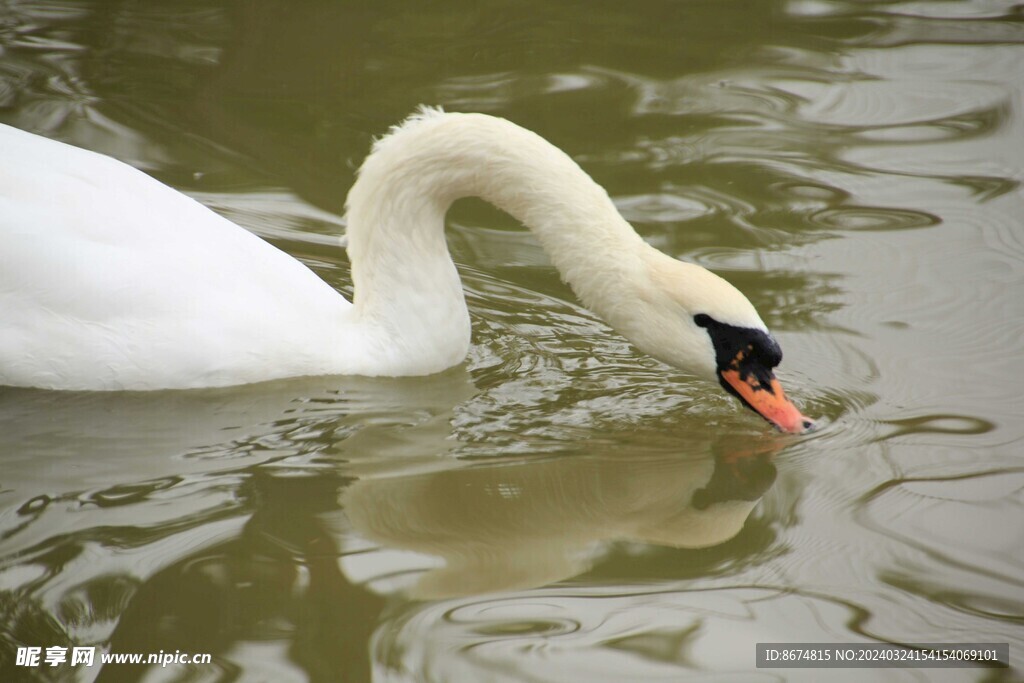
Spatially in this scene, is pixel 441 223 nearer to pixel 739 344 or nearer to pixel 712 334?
pixel 712 334

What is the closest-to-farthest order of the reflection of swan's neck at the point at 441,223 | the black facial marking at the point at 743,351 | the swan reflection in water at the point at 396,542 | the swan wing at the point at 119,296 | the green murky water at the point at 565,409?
the swan reflection in water at the point at 396,542 < the green murky water at the point at 565,409 < the black facial marking at the point at 743,351 < the swan wing at the point at 119,296 < the reflection of swan's neck at the point at 441,223

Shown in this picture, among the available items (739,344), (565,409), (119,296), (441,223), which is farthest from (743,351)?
(119,296)

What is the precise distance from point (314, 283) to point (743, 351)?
1.76 m

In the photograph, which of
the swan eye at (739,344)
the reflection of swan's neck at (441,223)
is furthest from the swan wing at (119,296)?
the swan eye at (739,344)

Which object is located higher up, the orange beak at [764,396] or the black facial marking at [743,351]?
the black facial marking at [743,351]

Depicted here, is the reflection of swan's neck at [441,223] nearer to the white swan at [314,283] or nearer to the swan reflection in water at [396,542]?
the white swan at [314,283]

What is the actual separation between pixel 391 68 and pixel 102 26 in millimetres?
2036

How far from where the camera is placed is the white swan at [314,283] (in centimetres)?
450

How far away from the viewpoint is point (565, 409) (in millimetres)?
4711

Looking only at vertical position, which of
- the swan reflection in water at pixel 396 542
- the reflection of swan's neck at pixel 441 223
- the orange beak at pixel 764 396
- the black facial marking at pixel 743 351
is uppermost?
the reflection of swan's neck at pixel 441 223

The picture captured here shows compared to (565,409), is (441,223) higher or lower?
higher

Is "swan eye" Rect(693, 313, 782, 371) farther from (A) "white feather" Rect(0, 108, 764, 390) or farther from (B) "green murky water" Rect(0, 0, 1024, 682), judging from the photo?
(B) "green murky water" Rect(0, 0, 1024, 682)

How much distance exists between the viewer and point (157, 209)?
481cm

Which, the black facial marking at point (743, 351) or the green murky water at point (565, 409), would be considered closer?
the green murky water at point (565, 409)
